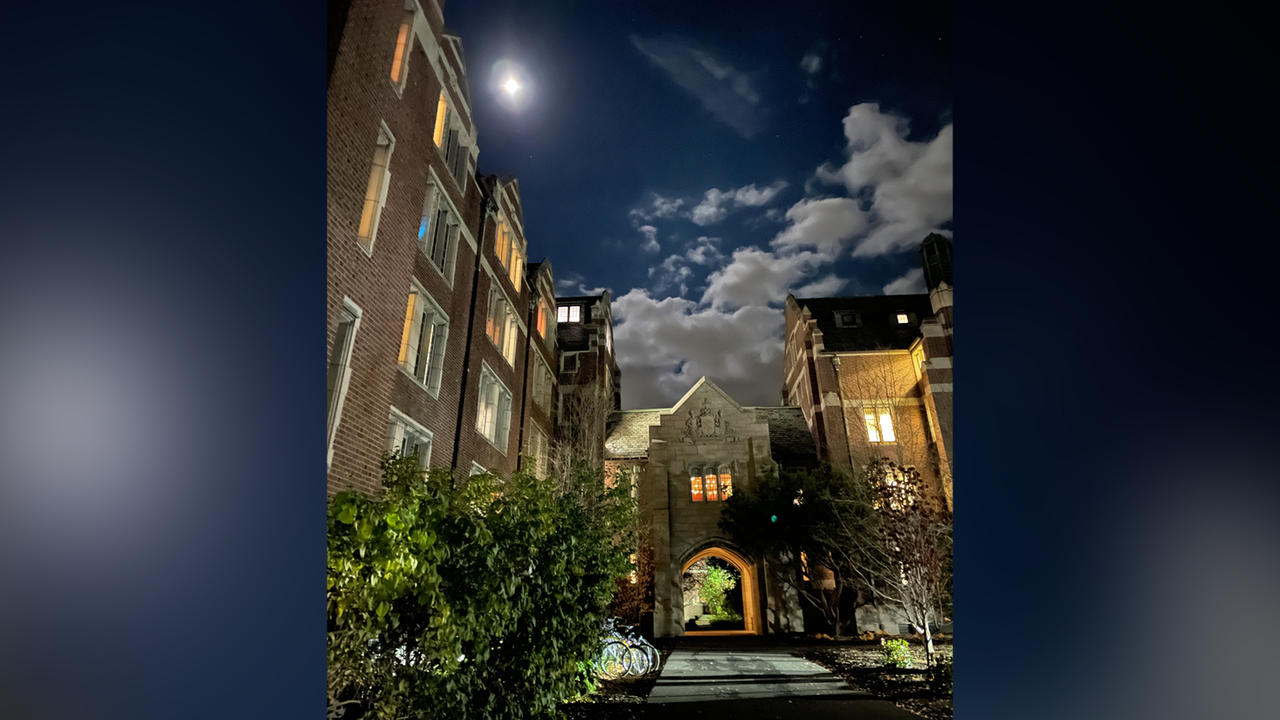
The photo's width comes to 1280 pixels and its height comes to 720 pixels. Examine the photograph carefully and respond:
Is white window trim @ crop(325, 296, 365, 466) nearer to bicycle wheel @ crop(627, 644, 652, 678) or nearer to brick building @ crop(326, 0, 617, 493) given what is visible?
brick building @ crop(326, 0, 617, 493)

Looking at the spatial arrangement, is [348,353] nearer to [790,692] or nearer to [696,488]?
[790,692]

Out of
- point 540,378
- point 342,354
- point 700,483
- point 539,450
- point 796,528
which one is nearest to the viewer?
point 342,354

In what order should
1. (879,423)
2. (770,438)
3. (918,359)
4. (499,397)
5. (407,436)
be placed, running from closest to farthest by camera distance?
(918,359)
(879,423)
(407,436)
(499,397)
(770,438)

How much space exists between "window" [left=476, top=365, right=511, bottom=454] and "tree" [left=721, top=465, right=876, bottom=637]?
602 centimetres

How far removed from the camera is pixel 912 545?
237 inches

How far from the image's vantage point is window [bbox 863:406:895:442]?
4277mm

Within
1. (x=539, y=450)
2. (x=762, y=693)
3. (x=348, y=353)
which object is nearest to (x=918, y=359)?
(x=348, y=353)

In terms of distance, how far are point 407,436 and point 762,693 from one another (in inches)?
202

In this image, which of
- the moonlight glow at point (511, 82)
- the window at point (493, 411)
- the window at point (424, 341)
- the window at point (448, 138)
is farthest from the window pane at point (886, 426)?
the window at point (493, 411)
